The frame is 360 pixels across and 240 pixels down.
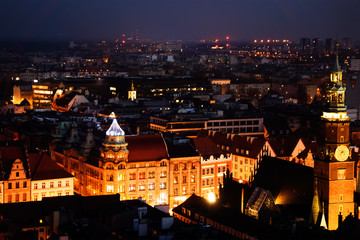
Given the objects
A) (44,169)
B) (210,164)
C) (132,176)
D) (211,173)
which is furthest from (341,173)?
(44,169)

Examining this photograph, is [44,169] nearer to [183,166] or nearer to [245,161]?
[183,166]

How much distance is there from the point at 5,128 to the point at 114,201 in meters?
75.0

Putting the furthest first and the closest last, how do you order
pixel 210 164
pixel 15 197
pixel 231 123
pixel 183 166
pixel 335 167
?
pixel 231 123
pixel 210 164
pixel 183 166
pixel 15 197
pixel 335 167

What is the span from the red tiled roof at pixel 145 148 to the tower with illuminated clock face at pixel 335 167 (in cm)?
2895

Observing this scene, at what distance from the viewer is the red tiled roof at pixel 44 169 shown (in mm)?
89875

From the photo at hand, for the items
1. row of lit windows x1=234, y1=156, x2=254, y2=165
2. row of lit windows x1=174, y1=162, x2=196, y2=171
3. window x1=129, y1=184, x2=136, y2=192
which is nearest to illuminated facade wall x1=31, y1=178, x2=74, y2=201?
window x1=129, y1=184, x2=136, y2=192

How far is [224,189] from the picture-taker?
8481cm

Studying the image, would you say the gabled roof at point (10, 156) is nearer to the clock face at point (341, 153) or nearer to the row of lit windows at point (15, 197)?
the row of lit windows at point (15, 197)

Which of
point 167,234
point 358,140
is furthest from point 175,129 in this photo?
point 167,234

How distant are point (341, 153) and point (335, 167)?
62.1 inches

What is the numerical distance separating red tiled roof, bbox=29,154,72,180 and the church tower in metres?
6.29

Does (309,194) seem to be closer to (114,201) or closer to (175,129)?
(114,201)

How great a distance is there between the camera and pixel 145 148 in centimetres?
9812

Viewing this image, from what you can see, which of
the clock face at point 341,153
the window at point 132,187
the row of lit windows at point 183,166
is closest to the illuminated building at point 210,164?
the row of lit windows at point 183,166
